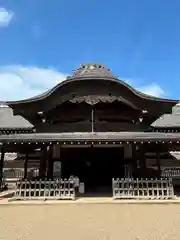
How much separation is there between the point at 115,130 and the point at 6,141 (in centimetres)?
579

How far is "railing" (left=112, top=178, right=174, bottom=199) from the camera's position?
1048 centimetres

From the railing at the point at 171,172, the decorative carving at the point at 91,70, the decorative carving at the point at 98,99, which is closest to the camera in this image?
the decorative carving at the point at 98,99

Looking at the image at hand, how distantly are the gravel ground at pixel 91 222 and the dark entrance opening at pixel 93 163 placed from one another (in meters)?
4.19

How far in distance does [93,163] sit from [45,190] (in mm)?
3833

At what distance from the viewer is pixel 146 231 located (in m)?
5.91

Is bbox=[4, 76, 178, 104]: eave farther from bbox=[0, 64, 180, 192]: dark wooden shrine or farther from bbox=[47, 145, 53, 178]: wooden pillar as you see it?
bbox=[47, 145, 53, 178]: wooden pillar

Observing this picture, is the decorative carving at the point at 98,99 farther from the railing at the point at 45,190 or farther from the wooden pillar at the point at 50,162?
the railing at the point at 45,190

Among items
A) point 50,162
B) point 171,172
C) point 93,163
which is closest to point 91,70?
point 93,163

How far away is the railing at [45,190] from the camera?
34.6 ft

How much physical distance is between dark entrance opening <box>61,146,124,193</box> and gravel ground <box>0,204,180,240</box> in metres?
4.19

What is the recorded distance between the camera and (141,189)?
10.6 metres

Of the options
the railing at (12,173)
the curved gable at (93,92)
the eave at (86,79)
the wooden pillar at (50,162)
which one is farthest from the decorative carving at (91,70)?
the railing at (12,173)

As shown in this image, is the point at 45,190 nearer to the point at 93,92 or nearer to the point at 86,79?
the point at 93,92

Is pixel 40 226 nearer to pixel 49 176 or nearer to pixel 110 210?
pixel 110 210
